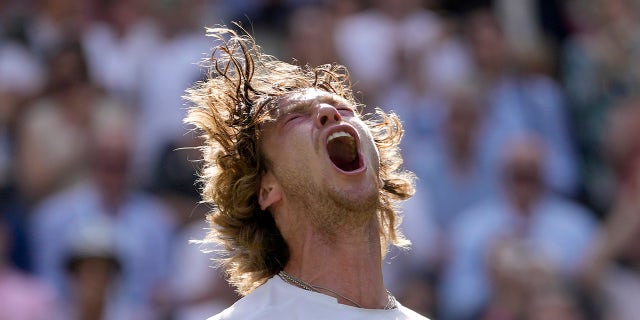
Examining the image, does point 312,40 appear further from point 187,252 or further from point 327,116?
point 327,116

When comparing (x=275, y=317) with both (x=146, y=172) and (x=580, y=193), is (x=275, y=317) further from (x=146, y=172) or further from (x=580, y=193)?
(x=580, y=193)

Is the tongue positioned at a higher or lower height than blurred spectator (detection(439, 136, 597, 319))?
higher

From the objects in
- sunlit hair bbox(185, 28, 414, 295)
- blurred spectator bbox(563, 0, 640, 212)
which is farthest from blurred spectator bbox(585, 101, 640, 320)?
sunlit hair bbox(185, 28, 414, 295)

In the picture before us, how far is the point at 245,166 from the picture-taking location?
3814 mm

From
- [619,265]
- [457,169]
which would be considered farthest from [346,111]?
[457,169]

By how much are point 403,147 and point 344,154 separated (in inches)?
143

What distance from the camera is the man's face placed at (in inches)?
139

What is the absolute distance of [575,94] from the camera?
7906 mm

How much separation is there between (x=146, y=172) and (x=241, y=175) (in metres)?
3.55

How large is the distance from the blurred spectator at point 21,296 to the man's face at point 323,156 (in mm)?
3189

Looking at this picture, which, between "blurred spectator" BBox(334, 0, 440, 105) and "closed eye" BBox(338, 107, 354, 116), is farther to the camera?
"blurred spectator" BBox(334, 0, 440, 105)

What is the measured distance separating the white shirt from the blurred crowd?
266 centimetres

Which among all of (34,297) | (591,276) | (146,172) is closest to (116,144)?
Answer: (146,172)

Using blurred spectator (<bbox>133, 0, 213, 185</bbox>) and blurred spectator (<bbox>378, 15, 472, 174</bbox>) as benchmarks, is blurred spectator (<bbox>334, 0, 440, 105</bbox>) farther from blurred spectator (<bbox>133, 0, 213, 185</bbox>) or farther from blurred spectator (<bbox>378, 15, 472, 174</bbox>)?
blurred spectator (<bbox>133, 0, 213, 185</bbox>)
